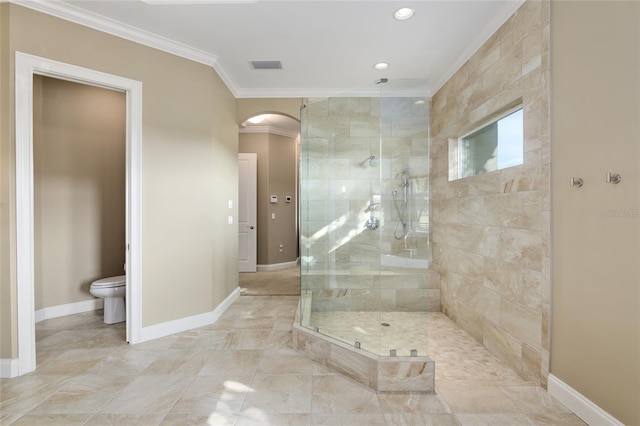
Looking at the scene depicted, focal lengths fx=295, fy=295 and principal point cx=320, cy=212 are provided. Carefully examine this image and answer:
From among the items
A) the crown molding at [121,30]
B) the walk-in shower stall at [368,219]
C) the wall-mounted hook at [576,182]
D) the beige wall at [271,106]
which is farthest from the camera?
the beige wall at [271,106]

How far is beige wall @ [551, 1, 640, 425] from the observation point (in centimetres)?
140

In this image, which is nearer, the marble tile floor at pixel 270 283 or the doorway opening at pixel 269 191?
the marble tile floor at pixel 270 283

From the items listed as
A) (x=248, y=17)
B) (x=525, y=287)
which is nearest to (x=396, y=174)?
(x=525, y=287)

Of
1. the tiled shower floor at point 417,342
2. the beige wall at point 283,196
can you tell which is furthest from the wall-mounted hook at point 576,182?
the beige wall at point 283,196

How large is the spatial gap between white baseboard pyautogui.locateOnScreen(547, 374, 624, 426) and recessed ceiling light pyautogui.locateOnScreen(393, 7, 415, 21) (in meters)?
2.76

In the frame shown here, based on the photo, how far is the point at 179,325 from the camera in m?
2.89

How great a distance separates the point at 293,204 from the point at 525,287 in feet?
15.0

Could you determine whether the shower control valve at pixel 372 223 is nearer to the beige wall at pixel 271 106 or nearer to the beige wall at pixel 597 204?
the beige wall at pixel 597 204

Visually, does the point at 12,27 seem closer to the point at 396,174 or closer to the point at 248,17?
the point at 248,17

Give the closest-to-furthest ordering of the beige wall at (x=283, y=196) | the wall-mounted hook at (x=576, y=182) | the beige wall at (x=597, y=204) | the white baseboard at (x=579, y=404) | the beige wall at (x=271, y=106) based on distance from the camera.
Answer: the beige wall at (x=597, y=204), the white baseboard at (x=579, y=404), the wall-mounted hook at (x=576, y=182), the beige wall at (x=271, y=106), the beige wall at (x=283, y=196)

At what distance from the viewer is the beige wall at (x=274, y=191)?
5.75 metres

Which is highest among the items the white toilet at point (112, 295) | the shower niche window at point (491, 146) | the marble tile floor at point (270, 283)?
the shower niche window at point (491, 146)

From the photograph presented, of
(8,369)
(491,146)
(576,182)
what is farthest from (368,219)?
(8,369)

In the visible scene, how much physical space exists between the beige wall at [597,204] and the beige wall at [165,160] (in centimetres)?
296
